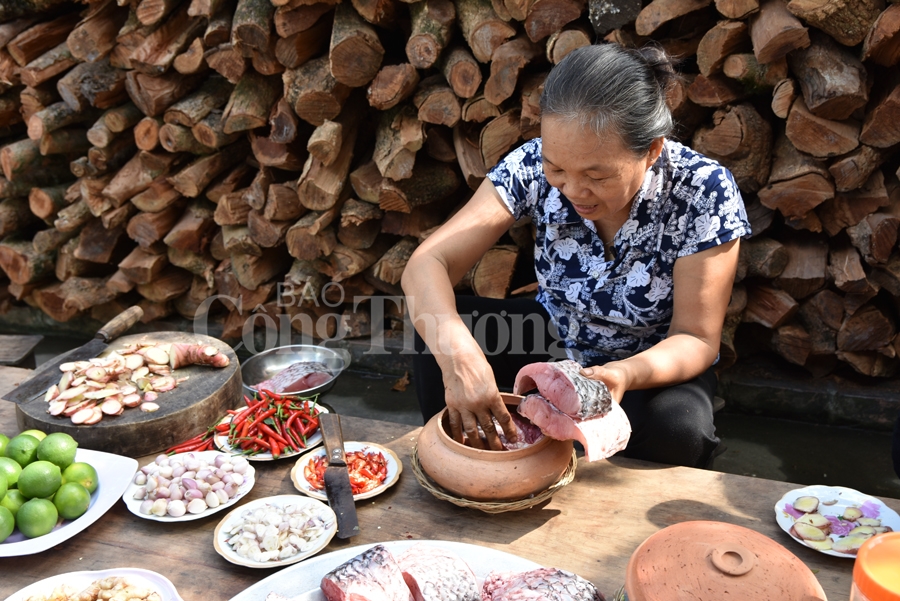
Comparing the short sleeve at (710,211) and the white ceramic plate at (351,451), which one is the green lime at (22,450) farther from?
the short sleeve at (710,211)

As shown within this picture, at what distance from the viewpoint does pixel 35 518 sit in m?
1.75

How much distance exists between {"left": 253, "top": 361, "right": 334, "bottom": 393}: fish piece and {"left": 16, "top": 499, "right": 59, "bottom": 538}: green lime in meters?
1.25

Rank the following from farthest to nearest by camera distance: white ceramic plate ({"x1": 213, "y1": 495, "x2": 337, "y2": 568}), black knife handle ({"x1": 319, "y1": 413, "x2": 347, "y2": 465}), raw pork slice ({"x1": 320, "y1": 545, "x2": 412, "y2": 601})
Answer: black knife handle ({"x1": 319, "y1": 413, "x2": 347, "y2": 465}) < white ceramic plate ({"x1": 213, "y1": 495, "x2": 337, "y2": 568}) < raw pork slice ({"x1": 320, "y1": 545, "x2": 412, "y2": 601})

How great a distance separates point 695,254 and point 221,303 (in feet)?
10.9

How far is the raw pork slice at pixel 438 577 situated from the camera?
1.43m

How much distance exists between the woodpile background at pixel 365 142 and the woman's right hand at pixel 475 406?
5.12ft

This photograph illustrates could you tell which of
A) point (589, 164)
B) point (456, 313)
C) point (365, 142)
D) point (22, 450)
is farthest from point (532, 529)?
point (365, 142)

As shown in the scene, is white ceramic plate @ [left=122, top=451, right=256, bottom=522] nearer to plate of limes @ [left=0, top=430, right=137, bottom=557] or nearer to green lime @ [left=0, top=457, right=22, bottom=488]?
plate of limes @ [left=0, top=430, right=137, bottom=557]

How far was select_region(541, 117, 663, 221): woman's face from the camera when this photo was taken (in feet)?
6.48

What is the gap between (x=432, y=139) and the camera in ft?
11.7

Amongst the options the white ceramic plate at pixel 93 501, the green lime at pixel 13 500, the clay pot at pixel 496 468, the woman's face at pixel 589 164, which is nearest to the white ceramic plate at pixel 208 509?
the white ceramic plate at pixel 93 501

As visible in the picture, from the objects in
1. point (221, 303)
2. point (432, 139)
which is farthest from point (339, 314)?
point (432, 139)

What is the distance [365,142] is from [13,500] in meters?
2.56

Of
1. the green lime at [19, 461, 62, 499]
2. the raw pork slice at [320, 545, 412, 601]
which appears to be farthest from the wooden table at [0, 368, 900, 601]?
the raw pork slice at [320, 545, 412, 601]
